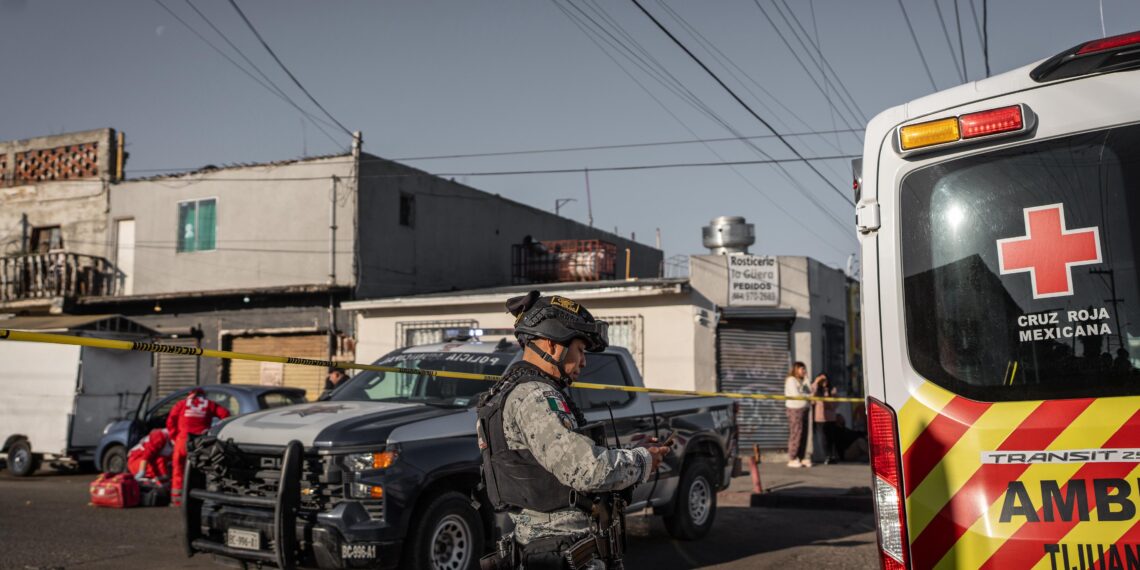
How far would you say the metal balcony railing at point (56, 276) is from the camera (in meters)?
27.0

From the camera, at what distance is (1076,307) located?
371 centimetres

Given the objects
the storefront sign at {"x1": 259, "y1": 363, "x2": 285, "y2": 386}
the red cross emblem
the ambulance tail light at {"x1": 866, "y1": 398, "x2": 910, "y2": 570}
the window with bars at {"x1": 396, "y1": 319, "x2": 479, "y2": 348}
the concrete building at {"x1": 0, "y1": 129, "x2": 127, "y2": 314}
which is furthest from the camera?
the concrete building at {"x1": 0, "y1": 129, "x2": 127, "y2": 314}

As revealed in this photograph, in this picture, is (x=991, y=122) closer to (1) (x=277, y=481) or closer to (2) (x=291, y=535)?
(2) (x=291, y=535)

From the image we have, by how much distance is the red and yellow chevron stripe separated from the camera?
3545mm

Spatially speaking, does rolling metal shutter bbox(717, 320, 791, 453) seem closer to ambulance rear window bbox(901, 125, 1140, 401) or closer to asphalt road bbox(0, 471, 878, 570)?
asphalt road bbox(0, 471, 878, 570)

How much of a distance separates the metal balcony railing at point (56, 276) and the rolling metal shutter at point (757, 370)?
17016 mm

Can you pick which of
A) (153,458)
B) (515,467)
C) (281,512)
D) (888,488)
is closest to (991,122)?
(888,488)

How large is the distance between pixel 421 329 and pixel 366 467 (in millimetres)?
15584

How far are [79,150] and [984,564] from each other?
29.4m

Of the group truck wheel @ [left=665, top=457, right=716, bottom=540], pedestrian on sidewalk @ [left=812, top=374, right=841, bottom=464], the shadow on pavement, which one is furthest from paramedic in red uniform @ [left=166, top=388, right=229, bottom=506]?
pedestrian on sidewalk @ [left=812, top=374, right=841, bottom=464]

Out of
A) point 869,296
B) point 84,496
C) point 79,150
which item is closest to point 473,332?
point 869,296

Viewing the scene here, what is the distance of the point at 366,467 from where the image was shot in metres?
6.59

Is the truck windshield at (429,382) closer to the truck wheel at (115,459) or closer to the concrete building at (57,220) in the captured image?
the truck wheel at (115,459)

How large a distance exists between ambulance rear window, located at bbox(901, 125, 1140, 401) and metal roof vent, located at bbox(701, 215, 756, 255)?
642 inches
